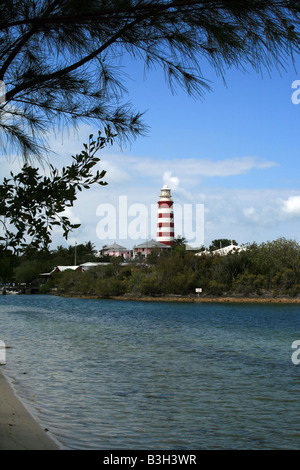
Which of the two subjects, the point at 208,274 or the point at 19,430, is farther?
the point at 208,274

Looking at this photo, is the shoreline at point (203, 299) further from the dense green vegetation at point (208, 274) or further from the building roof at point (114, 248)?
the building roof at point (114, 248)

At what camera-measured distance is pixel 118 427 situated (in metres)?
8.99

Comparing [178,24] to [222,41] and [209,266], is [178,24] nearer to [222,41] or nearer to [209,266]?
[222,41]

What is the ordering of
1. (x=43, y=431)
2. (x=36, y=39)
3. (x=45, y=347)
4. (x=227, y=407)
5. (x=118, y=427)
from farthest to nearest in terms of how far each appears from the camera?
(x=45, y=347), (x=227, y=407), (x=118, y=427), (x=43, y=431), (x=36, y=39)

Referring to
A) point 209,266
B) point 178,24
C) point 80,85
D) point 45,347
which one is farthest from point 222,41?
point 209,266

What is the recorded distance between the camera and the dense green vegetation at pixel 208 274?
2795 inches

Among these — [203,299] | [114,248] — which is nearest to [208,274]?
[203,299]

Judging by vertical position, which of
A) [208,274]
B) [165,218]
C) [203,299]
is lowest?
[203,299]

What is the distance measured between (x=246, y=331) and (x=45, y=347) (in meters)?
13.6

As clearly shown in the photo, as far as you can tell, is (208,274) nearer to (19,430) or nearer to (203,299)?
(203,299)

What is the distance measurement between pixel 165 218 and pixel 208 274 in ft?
98.4

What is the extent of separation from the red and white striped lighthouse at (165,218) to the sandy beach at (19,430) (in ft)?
308

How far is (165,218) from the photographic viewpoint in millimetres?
104375

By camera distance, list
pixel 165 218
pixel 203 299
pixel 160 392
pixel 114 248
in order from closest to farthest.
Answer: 1. pixel 160 392
2. pixel 203 299
3. pixel 165 218
4. pixel 114 248
